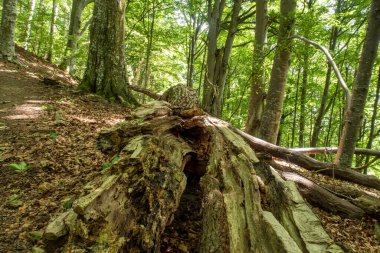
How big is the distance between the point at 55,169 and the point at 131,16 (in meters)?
12.0

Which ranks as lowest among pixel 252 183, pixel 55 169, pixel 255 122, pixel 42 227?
pixel 42 227

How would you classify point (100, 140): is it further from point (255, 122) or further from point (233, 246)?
point (255, 122)

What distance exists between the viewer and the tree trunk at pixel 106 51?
671 cm

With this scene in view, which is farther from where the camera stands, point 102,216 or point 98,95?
point 98,95

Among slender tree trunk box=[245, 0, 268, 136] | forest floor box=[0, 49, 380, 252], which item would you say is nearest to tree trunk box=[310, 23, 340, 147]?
slender tree trunk box=[245, 0, 268, 136]

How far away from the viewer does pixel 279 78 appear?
19.1ft

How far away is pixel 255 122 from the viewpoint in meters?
7.84

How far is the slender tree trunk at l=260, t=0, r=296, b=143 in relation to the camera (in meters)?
5.66

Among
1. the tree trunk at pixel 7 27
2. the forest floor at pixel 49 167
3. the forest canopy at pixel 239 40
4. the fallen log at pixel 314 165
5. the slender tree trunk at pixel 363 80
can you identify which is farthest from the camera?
the forest canopy at pixel 239 40

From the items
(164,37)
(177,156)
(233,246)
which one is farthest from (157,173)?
(164,37)

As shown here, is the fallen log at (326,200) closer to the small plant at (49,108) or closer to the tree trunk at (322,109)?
the small plant at (49,108)

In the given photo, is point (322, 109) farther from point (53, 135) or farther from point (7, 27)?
point (7, 27)

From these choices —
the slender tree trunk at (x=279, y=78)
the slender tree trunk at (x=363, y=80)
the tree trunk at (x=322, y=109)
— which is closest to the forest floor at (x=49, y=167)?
the slender tree trunk at (x=363, y=80)

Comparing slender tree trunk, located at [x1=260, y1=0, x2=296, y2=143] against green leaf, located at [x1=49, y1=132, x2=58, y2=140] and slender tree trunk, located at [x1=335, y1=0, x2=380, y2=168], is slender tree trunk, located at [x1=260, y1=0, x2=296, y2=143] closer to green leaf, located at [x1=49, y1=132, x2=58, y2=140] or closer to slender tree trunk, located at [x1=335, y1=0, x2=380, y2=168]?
slender tree trunk, located at [x1=335, y1=0, x2=380, y2=168]
